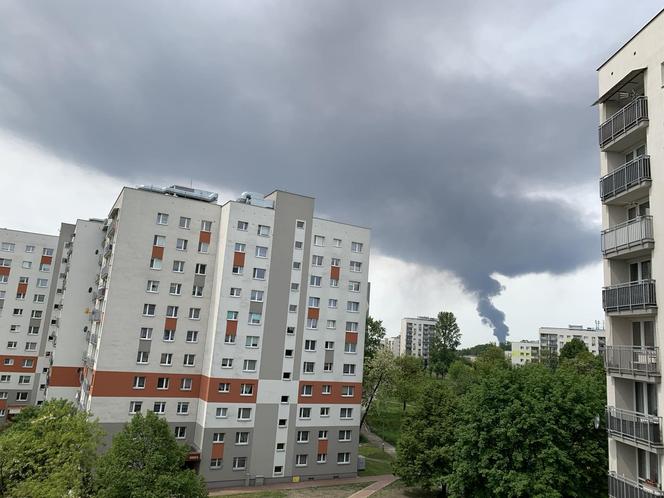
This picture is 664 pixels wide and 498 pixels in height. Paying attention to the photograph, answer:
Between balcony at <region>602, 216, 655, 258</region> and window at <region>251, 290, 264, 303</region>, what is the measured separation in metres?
32.0

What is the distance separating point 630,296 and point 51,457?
3303 cm

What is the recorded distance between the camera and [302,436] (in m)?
45.2

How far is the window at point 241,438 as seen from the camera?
4250 centimetres

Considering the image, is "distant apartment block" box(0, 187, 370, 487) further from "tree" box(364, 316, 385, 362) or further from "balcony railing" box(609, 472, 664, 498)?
"balcony railing" box(609, 472, 664, 498)

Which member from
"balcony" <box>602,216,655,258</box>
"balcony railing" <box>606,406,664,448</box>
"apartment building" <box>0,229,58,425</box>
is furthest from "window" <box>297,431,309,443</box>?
"apartment building" <box>0,229,58,425</box>

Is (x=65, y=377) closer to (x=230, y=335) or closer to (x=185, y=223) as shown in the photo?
(x=230, y=335)

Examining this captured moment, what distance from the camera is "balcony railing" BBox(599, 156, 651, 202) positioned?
18.8m

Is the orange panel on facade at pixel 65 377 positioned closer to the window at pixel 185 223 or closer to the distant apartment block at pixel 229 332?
the distant apartment block at pixel 229 332

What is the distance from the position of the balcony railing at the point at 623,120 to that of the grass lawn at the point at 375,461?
35.6 meters

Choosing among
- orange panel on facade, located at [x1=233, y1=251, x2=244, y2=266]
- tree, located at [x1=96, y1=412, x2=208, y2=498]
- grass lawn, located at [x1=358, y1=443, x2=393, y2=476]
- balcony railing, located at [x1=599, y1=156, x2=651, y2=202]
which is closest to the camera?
balcony railing, located at [x1=599, y1=156, x2=651, y2=202]

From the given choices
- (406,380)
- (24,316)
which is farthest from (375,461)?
(24,316)

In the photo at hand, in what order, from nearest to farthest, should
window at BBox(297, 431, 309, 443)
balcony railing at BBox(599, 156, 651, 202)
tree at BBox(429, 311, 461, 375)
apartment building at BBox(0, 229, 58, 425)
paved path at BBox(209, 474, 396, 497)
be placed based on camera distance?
1. balcony railing at BBox(599, 156, 651, 202)
2. paved path at BBox(209, 474, 396, 497)
3. window at BBox(297, 431, 309, 443)
4. apartment building at BBox(0, 229, 58, 425)
5. tree at BBox(429, 311, 461, 375)

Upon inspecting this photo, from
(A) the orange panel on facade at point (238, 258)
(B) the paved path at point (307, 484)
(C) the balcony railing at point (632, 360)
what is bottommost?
(B) the paved path at point (307, 484)

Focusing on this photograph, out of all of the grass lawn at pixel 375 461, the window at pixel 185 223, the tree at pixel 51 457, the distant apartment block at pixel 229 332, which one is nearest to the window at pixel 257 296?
the distant apartment block at pixel 229 332
